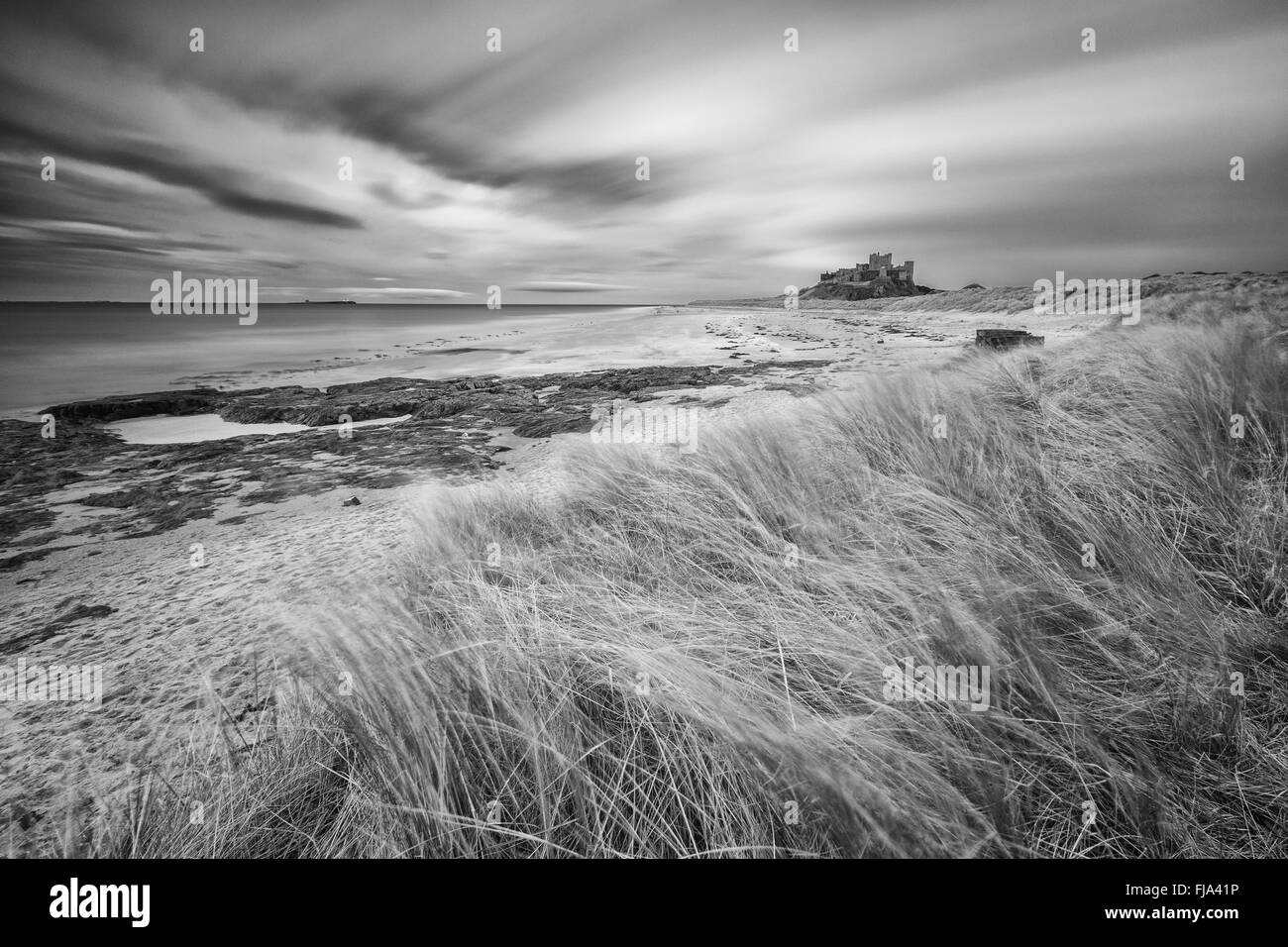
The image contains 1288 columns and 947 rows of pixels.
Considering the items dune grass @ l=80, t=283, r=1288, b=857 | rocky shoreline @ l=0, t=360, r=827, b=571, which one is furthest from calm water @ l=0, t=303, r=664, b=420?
dune grass @ l=80, t=283, r=1288, b=857

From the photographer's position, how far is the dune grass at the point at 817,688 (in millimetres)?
1316

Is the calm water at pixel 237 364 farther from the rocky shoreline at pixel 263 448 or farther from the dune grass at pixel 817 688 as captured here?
the dune grass at pixel 817 688

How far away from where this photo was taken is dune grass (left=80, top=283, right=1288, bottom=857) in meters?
1.32

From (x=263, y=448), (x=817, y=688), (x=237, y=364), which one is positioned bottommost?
(x=817, y=688)

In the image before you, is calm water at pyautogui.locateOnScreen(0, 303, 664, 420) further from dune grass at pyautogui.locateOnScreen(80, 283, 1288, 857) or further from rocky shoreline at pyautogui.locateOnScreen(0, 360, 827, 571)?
dune grass at pyautogui.locateOnScreen(80, 283, 1288, 857)

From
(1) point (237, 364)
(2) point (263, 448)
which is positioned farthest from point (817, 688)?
(1) point (237, 364)

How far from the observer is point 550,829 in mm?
1310

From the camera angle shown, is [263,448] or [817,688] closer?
[817,688]

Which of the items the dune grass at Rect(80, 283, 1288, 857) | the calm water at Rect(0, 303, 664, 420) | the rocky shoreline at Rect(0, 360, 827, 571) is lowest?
the dune grass at Rect(80, 283, 1288, 857)

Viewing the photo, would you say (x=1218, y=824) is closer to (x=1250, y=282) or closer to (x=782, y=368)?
(x=782, y=368)

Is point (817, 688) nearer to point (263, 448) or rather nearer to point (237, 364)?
point (263, 448)

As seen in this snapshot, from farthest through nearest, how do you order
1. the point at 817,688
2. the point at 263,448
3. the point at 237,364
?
the point at 237,364 → the point at 263,448 → the point at 817,688

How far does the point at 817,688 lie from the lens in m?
1.71
